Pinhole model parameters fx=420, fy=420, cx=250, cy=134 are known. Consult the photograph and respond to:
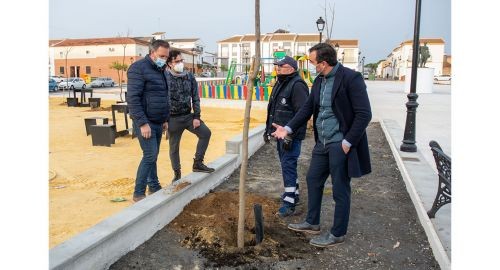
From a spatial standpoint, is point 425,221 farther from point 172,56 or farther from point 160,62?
point 172,56

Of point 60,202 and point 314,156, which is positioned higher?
point 314,156

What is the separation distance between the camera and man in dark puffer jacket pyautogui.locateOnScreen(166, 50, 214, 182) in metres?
5.09

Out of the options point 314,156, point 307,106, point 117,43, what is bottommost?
point 314,156

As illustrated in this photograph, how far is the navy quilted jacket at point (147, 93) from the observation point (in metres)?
4.42

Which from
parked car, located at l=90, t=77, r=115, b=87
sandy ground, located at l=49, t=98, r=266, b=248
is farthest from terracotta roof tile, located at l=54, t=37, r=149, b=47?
sandy ground, located at l=49, t=98, r=266, b=248

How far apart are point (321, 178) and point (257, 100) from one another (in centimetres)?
1543

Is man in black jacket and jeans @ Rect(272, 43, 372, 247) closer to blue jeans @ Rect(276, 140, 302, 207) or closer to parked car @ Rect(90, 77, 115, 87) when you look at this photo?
blue jeans @ Rect(276, 140, 302, 207)

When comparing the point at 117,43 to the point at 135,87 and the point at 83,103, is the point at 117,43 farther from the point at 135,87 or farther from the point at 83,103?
the point at 135,87

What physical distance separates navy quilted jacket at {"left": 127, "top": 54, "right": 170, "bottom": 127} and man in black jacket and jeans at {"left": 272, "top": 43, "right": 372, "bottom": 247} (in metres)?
1.48

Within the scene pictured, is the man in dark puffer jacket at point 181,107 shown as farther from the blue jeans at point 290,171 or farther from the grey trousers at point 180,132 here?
the blue jeans at point 290,171

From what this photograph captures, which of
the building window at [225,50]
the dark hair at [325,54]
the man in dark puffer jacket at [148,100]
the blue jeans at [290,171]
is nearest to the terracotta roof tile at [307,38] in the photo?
the building window at [225,50]

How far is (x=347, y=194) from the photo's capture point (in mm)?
3752

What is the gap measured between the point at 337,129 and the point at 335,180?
1.47 ft

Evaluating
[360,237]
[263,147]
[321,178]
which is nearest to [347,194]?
[321,178]
